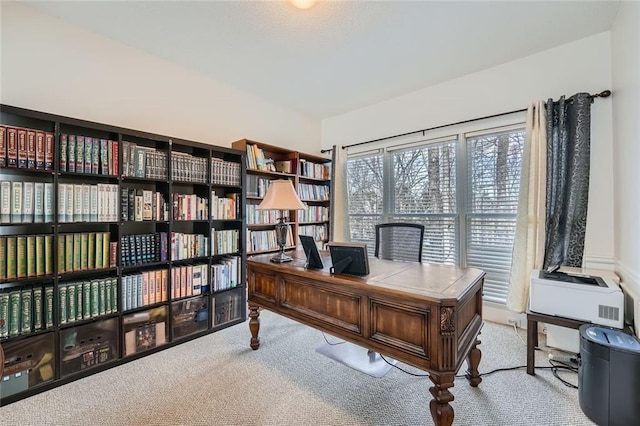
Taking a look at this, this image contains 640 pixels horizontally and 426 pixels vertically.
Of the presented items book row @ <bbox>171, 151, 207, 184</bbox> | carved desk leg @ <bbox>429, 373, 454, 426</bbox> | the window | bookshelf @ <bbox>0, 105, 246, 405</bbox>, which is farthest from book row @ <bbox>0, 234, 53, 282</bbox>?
the window

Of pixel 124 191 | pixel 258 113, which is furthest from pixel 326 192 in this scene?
pixel 124 191

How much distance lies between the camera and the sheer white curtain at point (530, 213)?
96.4 inches

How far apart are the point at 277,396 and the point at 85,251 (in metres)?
1.67

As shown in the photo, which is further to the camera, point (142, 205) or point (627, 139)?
point (142, 205)

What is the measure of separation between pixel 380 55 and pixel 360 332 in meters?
2.38

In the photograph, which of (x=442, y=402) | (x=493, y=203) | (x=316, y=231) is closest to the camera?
(x=442, y=402)

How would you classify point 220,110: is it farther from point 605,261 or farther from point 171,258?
point 605,261

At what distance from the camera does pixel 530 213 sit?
2510 mm

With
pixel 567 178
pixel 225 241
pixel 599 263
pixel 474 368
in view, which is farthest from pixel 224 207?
pixel 599 263

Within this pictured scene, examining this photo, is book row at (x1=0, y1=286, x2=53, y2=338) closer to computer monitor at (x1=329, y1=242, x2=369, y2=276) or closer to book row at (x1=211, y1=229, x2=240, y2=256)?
book row at (x1=211, y1=229, x2=240, y2=256)

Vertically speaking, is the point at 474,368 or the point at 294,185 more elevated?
the point at 294,185

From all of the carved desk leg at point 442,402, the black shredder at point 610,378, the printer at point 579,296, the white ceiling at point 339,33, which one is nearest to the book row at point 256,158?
the white ceiling at point 339,33

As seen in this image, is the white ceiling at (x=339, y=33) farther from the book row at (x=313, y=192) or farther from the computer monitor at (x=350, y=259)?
the computer monitor at (x=350, y=259)

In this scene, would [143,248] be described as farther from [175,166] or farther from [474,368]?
[474,368]
